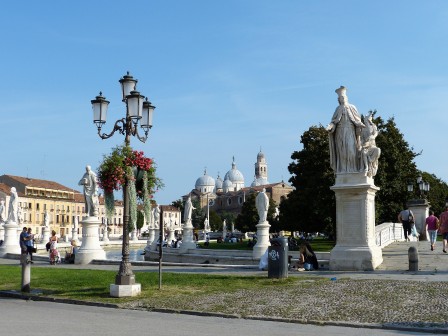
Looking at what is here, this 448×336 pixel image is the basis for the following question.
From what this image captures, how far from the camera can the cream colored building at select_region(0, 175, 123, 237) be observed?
396ft

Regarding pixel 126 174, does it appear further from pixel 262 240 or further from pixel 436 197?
pixel 436 197

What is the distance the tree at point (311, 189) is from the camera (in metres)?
43.0

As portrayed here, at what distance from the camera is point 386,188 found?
44688 mm

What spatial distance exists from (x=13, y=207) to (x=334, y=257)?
2284cm

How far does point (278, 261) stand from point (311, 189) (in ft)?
92.5

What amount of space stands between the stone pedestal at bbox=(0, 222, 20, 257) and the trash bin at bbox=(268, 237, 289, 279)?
871 inches

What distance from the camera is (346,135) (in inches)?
756

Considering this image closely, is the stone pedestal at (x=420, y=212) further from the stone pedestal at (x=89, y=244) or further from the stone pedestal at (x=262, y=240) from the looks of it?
the stone pedestal at (x=89, y=244)

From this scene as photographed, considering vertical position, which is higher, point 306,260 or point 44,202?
point 44,202

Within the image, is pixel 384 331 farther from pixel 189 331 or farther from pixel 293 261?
pixel 293 261

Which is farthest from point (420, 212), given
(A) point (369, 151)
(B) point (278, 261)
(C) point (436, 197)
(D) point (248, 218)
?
(D) point (248, 218)

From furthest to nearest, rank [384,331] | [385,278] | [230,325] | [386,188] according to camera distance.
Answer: [386,188] < [385,278] < [230,325] < [384,331]

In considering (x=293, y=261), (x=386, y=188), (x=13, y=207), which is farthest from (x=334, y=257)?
(x=386, y=188)

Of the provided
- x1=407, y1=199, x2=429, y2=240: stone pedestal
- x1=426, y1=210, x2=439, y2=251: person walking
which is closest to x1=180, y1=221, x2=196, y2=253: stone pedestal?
x1=426, y1=210, x2=439, y2=251: person walking
